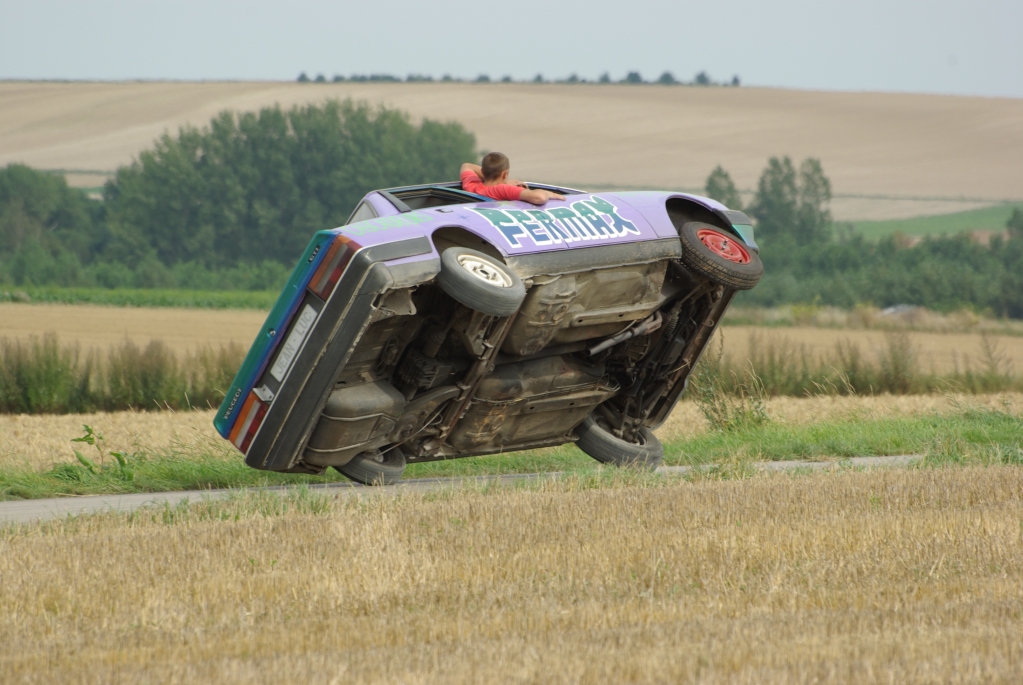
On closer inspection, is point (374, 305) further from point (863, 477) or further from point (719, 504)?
point (863, 477)

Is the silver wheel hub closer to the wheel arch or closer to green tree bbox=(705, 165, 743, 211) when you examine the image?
the wheel arch

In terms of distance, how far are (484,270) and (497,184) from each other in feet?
4.59

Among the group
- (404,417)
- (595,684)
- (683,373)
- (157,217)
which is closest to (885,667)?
(595,684)

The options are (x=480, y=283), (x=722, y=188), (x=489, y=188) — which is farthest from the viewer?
(x=722, y=188)

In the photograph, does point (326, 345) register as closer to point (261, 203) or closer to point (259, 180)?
point (261, 203)

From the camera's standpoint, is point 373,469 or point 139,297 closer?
point 373,469

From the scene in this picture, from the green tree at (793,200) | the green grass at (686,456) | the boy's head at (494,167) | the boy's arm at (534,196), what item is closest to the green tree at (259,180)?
the green tree at (793,200)

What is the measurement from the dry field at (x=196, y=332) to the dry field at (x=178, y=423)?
9.73m

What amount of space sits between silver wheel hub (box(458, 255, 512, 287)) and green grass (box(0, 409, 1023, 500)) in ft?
6.89

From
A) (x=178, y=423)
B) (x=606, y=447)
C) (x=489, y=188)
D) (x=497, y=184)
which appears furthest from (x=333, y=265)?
(x=178, y=423)

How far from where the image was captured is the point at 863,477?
9.36 m

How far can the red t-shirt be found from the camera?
940 centimetres

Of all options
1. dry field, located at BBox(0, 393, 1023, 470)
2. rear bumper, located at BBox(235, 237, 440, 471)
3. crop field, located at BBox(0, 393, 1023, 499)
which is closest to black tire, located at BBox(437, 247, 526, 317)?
rear bumper, located at BBox(235, 237, 440, 471)

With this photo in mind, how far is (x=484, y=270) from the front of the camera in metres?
8.48
